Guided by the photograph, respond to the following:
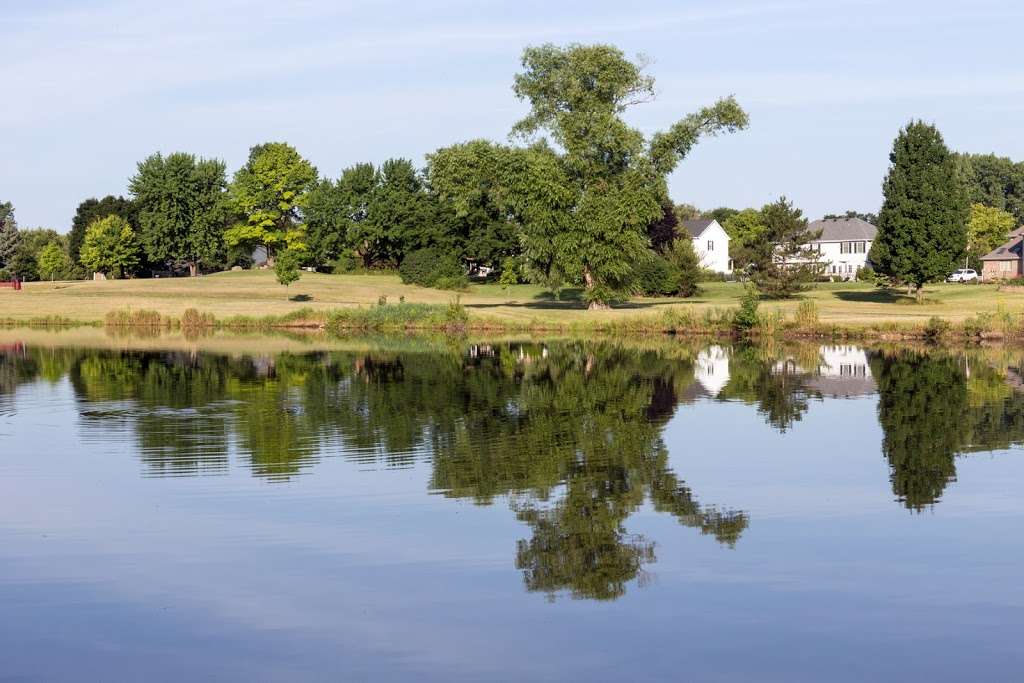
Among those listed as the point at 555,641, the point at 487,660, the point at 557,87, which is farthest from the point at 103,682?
the point at 557,87

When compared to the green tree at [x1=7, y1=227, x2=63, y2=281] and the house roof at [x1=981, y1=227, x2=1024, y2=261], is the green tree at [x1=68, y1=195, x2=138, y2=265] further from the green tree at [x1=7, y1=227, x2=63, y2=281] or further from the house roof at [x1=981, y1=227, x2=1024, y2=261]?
the house roof at [x1=981, y1=227, x2=1024, y2=261]

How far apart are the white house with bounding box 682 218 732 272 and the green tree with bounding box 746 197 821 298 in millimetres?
55108

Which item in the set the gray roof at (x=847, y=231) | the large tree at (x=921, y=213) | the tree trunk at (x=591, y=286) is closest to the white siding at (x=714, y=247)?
the gray roof at (x=847, y=231)

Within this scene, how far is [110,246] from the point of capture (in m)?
136

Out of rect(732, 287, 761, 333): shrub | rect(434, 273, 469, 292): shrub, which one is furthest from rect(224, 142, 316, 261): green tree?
rect(732, 287, 761, 333): shrub

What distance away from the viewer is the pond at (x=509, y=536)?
1438 cm

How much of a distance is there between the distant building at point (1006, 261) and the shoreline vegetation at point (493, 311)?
28.1m

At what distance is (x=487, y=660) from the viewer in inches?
554

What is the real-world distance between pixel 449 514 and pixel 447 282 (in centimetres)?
9773

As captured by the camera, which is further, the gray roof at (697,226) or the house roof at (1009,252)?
the gray roof at (697,226)

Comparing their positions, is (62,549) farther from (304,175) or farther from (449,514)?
(304,175)

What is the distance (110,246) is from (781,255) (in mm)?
71409

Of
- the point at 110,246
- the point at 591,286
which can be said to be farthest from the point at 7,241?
the point at 591,286

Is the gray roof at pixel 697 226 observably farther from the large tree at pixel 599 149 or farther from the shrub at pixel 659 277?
the large tree at pixel 599 149
